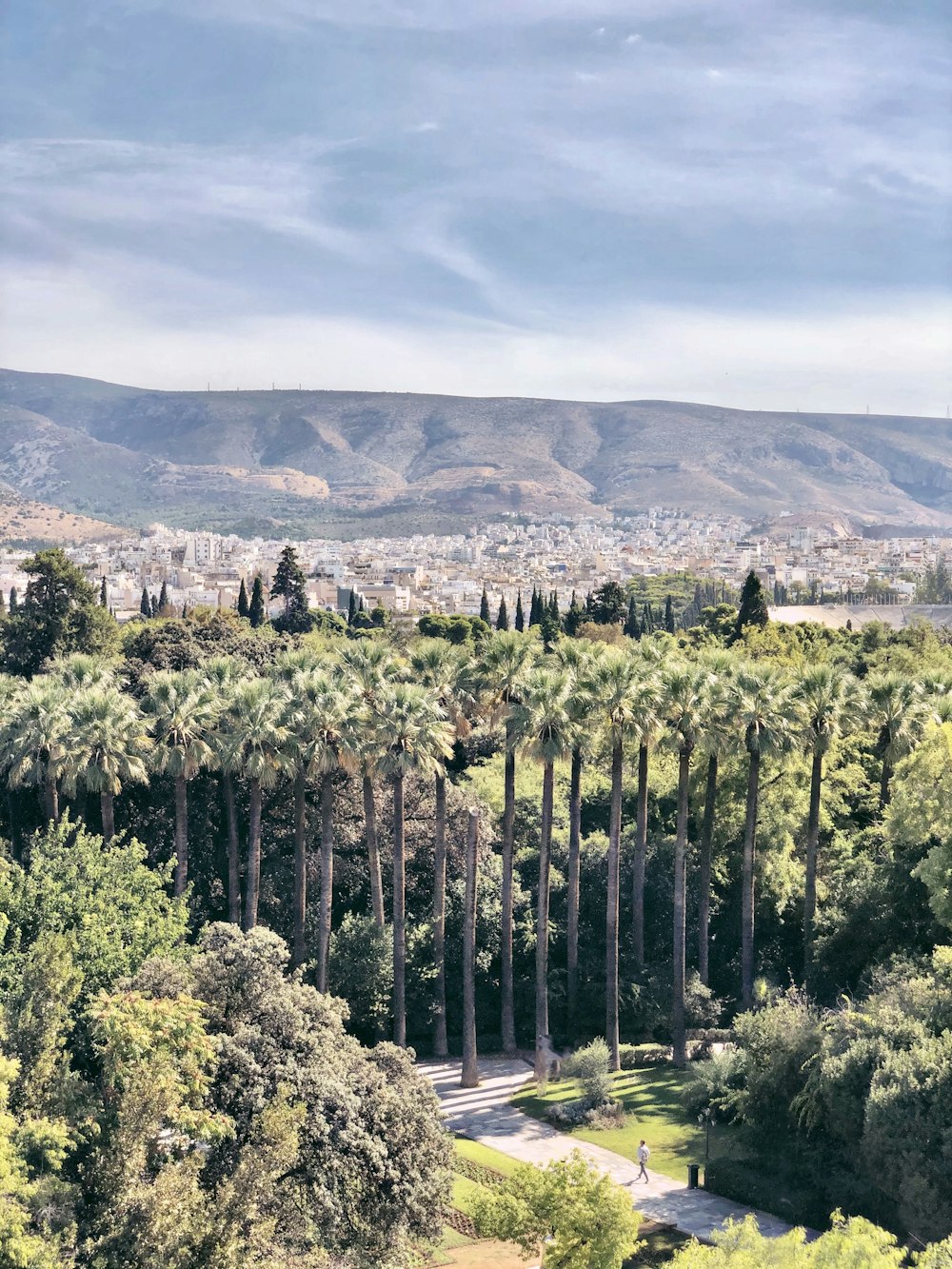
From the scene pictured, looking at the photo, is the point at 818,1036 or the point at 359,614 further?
the point at 359,614

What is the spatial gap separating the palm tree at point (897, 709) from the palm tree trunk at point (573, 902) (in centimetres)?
786

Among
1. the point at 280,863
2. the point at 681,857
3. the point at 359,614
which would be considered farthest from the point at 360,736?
the point at 359,614

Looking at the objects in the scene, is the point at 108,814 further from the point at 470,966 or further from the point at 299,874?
the point at 470,966

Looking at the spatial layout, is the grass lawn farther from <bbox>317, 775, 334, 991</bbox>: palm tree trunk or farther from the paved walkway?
<bbox>317, 775, 334, 991</bbox>: palm tree trunk

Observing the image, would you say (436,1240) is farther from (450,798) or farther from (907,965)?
(450,798)

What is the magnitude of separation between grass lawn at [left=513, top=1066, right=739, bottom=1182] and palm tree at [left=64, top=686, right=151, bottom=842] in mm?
12433

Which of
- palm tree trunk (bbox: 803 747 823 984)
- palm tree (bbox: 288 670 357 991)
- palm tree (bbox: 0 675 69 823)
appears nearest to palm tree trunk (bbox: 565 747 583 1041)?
palm tree (bbox: 288 670 357 991)

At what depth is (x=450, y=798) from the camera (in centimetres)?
3962

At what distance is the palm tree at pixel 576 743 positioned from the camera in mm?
32969

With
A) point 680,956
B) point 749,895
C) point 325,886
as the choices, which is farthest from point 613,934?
point 325,886

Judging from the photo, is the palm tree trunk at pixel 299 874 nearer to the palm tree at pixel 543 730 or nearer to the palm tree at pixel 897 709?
the palm tree at pixel 543 730

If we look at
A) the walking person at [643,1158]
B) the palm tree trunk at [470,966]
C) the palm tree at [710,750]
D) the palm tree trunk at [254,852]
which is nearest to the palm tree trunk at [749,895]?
the palm tree at [710,750]

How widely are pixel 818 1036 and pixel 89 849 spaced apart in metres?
15.3

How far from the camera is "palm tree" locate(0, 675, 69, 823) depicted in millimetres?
33531
